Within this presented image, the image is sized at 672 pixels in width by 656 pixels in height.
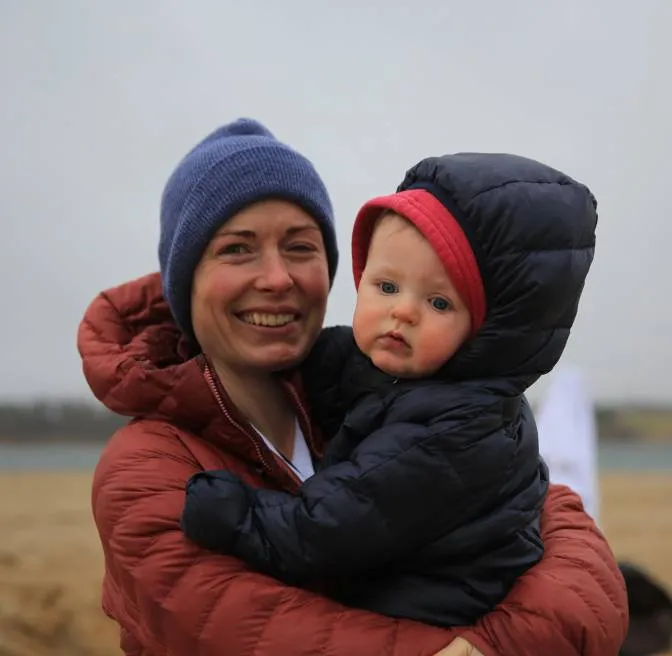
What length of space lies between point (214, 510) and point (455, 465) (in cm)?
26

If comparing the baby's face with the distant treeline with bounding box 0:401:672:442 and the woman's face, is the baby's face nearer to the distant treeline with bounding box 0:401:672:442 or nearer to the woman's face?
the woman's face

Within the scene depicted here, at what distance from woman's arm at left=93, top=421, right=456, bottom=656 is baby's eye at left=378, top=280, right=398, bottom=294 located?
1.09ft

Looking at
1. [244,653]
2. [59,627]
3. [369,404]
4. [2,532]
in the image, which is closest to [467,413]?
[369,404]

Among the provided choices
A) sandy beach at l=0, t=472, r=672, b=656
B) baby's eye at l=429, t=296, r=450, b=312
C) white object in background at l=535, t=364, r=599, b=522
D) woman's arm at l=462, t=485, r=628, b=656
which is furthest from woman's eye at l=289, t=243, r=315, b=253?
sandy beach at l=0, t=472, r=672, b=656

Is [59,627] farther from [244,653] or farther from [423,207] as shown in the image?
[423,207]

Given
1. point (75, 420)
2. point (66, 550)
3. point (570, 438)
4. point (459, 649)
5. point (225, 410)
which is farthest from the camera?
point (75, 420)

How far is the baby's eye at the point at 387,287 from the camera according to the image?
101cm

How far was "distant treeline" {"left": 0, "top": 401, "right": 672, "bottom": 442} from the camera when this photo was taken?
19.7 ft

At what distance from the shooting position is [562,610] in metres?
0.98

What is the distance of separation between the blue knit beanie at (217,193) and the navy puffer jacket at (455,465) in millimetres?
251

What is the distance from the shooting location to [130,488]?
1043 mm

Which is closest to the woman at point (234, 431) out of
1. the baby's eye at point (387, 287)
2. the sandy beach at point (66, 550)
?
the baby's eye at point (387, 287)

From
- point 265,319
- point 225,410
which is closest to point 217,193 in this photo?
point 265,319

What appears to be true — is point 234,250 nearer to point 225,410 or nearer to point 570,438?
point 225,410
